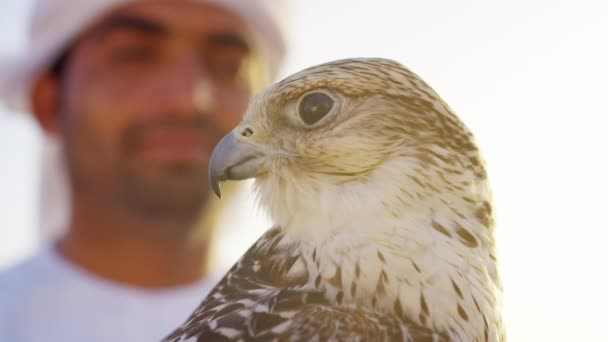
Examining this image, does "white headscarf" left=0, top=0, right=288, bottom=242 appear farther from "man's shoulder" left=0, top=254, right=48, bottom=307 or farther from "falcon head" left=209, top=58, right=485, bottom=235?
"falcon head" left=209, top=58, right=485, bottom=235

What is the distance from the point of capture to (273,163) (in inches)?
80.3

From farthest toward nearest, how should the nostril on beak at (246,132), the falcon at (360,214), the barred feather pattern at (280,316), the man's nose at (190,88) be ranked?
Result: the man's nose at (190,88), the nostril on beak at (246,132), the falcon at (360,214), the barred feather pattern at (280,316)

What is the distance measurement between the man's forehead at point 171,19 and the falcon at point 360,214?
3.36m

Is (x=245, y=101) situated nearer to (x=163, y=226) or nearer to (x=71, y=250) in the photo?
(x=163, y=226)

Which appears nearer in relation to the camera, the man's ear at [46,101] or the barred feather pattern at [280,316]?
the barred feather pattern at [280,316]

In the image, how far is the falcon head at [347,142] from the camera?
1.92m

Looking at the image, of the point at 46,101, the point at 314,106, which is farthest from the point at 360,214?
the point at 46,101

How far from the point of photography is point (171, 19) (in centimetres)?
522

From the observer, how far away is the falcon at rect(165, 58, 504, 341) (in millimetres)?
1705

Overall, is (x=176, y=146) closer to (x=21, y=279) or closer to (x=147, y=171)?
(x=147, y=171)

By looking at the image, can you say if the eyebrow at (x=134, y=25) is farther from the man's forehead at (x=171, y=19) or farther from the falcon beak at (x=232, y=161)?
the falcon beak at (x=232, y=161)

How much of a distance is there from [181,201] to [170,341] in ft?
11.3

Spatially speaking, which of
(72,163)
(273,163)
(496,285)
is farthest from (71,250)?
(496,285)

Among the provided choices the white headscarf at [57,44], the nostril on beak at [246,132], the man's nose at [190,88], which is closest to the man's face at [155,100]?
the man's nose at [190,88]
